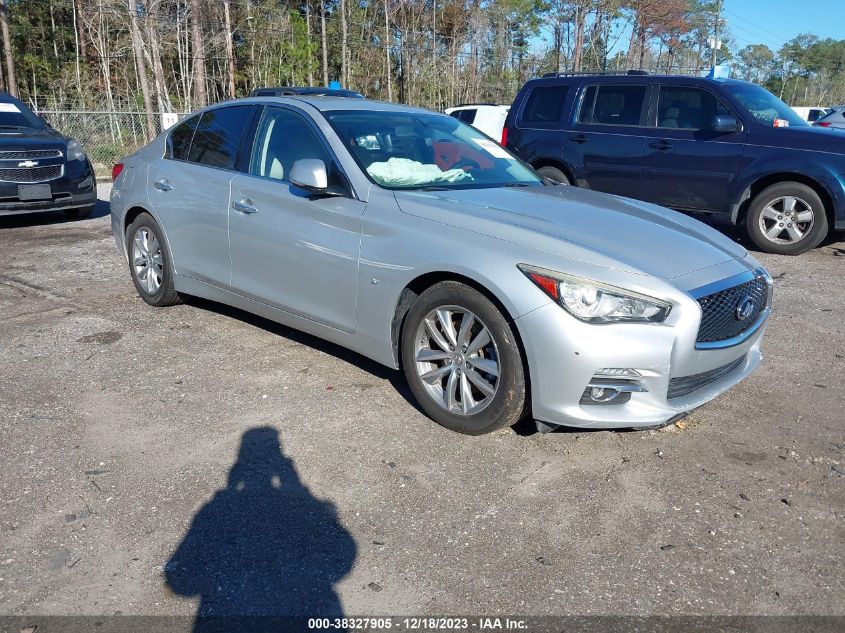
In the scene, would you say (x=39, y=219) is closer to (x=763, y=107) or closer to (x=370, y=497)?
(x=370, y=497)

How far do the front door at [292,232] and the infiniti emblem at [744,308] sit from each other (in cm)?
192

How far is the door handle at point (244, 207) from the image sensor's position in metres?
4.55

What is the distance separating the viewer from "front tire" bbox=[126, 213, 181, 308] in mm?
5461

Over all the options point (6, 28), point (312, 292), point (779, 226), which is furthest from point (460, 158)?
point (6, 28)

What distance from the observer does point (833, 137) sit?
7.70 m

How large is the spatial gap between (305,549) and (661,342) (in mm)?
1707

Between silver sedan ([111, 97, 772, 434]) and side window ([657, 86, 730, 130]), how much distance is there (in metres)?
4.35

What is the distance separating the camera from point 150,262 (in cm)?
567

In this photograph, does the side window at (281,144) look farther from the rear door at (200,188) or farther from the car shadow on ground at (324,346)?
the car shadow on ground at (324,346)

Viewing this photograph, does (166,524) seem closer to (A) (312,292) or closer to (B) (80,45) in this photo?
(A) (312,292)

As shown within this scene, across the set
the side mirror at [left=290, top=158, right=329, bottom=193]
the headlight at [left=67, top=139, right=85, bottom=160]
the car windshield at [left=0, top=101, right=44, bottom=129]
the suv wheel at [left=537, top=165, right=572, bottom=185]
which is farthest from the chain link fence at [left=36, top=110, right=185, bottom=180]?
the side mirror at [left=290, top=158, right=329, bottom=193]

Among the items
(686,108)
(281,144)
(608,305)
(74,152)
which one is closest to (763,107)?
(686,108)

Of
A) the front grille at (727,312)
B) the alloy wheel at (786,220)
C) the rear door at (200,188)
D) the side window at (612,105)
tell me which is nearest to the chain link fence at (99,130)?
the side window at (612,105)

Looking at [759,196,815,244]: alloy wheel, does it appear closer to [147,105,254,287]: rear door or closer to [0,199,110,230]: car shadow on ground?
[147,105,254,287]: rear door
